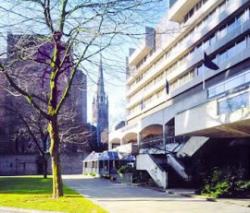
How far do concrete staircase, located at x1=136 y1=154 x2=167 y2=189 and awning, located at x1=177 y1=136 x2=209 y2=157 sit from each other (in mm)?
1600

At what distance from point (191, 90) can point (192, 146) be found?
27495 mm

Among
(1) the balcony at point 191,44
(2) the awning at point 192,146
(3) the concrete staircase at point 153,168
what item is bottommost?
(3) the concrete staircase at point 153,168

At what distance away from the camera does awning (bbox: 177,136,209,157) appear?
90.7 feet

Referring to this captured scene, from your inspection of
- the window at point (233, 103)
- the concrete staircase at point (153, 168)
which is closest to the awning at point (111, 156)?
the concrete staircase at point (153, 168)

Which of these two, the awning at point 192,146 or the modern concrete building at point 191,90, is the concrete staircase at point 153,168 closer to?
the modern concrete building at point 191,90

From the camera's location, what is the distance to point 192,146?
28797mm

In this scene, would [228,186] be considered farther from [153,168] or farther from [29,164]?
[29,164]

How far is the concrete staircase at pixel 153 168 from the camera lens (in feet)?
96.8

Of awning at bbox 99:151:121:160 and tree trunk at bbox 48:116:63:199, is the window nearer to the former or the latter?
tree trunk at bbox 48:116:63:199

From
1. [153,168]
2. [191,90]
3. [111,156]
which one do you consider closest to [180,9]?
[191,90]

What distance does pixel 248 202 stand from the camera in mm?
19094

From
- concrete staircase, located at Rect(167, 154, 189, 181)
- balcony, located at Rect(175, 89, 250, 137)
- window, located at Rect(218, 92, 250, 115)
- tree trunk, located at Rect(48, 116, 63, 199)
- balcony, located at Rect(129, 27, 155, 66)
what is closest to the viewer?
window, located at Rect(218, 92, 250, 115)

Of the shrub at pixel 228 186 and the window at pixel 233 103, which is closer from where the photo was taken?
the window at pixel 233 103

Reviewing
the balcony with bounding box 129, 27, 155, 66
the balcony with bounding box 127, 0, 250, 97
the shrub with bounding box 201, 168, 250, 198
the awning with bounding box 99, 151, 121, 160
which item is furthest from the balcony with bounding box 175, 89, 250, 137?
the balcony with bounding box 129, 27, 155, 66
